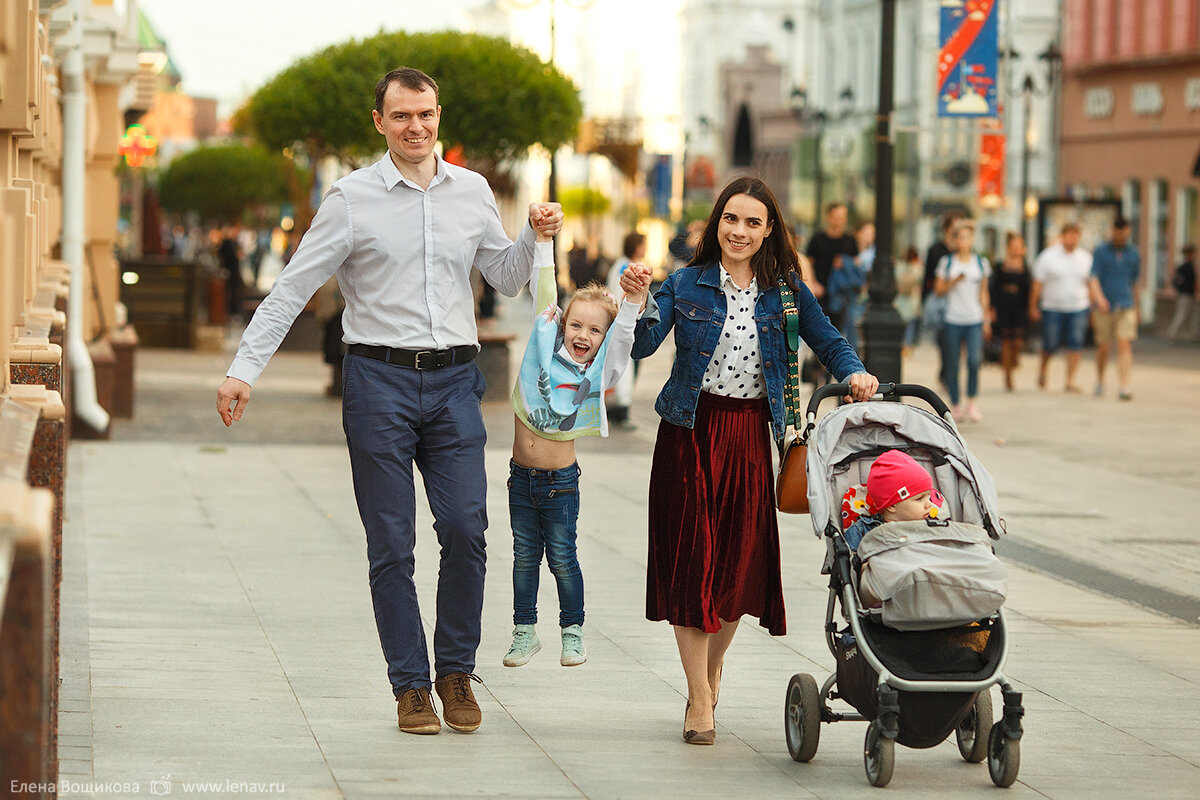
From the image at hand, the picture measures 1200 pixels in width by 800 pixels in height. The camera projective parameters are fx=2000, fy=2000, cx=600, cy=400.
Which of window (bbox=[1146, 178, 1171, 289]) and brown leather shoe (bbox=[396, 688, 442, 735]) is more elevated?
window (bbox=[1146, 178, 1171, 289])

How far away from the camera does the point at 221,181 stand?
74.2m

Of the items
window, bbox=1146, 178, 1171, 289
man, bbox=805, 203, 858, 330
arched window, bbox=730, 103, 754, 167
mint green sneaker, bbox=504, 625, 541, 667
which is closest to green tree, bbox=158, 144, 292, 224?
arched window, bbox=730, 103, 754, 167

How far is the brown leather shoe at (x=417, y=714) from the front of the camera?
20.4 feet

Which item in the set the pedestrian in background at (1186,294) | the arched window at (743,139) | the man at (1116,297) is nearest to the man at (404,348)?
the man at (1116,297)

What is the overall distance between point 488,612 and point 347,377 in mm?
2405

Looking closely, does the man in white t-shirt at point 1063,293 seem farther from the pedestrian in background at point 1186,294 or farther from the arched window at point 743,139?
the arched window at point 743,139

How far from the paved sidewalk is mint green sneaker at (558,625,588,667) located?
16cm

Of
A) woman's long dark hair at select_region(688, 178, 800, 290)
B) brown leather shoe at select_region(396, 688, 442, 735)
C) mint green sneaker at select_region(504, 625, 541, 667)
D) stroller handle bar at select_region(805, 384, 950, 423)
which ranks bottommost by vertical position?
brown leather shoe at select_region(396, 688, 442, 735)

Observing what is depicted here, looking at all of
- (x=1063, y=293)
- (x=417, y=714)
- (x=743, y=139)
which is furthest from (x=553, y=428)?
(x=743, y=139)

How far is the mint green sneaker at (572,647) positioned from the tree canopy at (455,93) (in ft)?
57.3

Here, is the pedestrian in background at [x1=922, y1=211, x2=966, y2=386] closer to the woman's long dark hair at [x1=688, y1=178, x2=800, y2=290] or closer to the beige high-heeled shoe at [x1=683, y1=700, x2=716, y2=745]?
the woman's long dark hair at [x1=688, y1=178, x2=800, y2=290]

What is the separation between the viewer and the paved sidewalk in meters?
5.82

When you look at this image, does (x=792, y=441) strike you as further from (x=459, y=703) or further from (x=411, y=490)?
(x=459, y=703)

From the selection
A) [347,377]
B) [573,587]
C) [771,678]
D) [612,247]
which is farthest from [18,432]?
[612,247]
